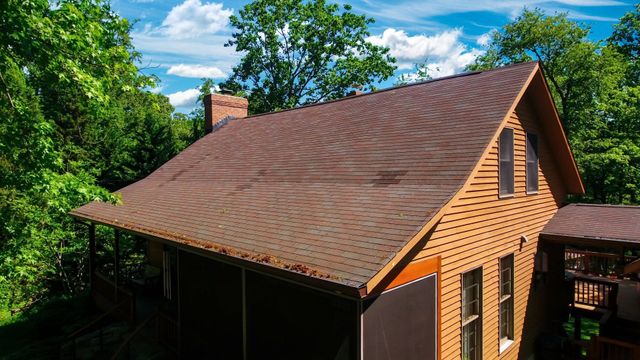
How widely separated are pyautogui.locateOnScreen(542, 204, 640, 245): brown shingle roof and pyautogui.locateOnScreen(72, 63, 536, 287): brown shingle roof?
4077mm

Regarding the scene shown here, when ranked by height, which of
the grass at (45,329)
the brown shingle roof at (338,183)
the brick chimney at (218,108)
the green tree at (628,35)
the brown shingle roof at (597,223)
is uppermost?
the green tree at (628,35)

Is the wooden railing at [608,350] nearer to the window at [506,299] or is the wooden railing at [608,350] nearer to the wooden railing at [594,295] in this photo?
the window at [506,299]

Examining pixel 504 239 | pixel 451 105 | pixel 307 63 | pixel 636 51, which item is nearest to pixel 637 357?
pixel 504 239

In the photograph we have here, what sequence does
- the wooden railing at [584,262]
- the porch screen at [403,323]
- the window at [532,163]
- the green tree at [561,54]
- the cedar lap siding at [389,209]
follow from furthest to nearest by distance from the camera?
the green tree at [561,54], the wooden railing at [584,262], the window at [532,163], the cedar lap siding at [389,209], the porch screen at [403,323]

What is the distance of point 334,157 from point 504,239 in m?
4.05

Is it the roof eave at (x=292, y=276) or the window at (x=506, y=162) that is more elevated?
the window at (x=506, y=162)

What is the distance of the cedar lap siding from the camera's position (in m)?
5.12

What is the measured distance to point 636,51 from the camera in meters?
31.1

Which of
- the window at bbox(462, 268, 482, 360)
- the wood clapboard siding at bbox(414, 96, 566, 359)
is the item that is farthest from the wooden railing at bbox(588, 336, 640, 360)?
the window at bbox(462, 268, 482, 360)

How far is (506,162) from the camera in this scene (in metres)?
8.44

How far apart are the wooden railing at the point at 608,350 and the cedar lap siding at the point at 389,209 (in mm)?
1248

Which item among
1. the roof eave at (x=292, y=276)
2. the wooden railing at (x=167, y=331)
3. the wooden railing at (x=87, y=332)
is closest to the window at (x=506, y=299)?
the roof eave at (x=292, y=276)

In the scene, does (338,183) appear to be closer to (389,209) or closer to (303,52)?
(389,209)

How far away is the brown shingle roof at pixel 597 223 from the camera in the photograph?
28.8 ft
